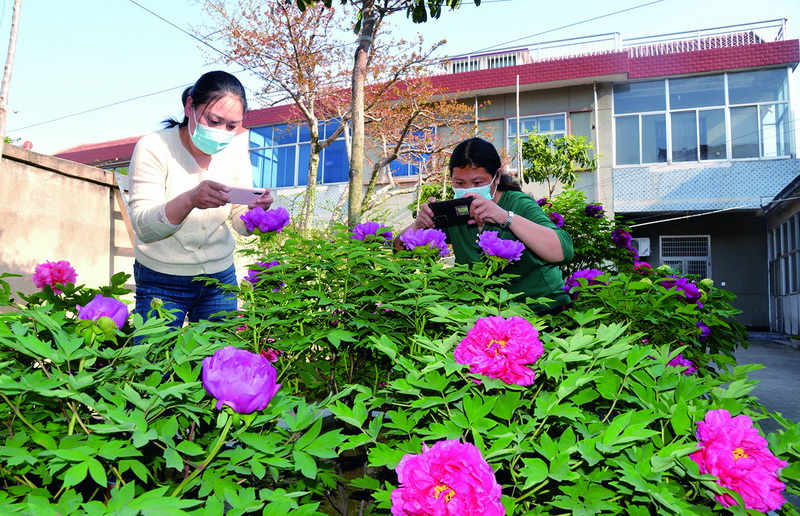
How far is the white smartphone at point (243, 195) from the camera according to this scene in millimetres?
1980

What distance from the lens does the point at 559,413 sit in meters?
0.92

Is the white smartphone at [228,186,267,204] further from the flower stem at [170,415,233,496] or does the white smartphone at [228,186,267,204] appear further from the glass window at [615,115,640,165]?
the glass window at [615,115,640,165]

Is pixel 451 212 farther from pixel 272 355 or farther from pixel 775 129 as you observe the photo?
pixel 775 129

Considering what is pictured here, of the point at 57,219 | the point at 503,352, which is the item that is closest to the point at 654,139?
the point at 57,219

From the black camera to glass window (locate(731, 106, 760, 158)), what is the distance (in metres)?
15.7

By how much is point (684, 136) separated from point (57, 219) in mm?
15295

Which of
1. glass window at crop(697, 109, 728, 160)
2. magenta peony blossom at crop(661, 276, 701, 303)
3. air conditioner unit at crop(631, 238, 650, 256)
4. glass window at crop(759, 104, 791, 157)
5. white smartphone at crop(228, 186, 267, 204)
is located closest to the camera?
white smartphone at crop(228, 186, 267, 204)

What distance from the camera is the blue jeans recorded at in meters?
2.13

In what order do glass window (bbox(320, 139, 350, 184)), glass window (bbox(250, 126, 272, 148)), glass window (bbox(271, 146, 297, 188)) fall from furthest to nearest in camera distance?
1. glass window (bbox(250, 126, 272, 148))
2. glass window (bbox(271, 146, 297, 188))
3. glass window (bbox(320, 139, 350, 184))

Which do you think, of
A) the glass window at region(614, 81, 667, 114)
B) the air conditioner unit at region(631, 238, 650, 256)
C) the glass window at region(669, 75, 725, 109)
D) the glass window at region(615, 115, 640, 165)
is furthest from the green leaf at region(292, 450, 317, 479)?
the glass window at region(669, 75, 725, 109)

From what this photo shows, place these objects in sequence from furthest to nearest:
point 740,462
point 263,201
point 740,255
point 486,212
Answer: point 740,255 < point 486,212 < point 263,201 < point 740,462

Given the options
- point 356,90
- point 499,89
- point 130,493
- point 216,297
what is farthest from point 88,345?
point 499,89

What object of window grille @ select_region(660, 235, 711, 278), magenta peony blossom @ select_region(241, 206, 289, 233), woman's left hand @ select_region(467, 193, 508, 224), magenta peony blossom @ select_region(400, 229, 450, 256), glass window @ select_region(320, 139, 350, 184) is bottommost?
magenta peony blossom @ select_region(400, 229, 450, 256)

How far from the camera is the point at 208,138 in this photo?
2.27 metres
